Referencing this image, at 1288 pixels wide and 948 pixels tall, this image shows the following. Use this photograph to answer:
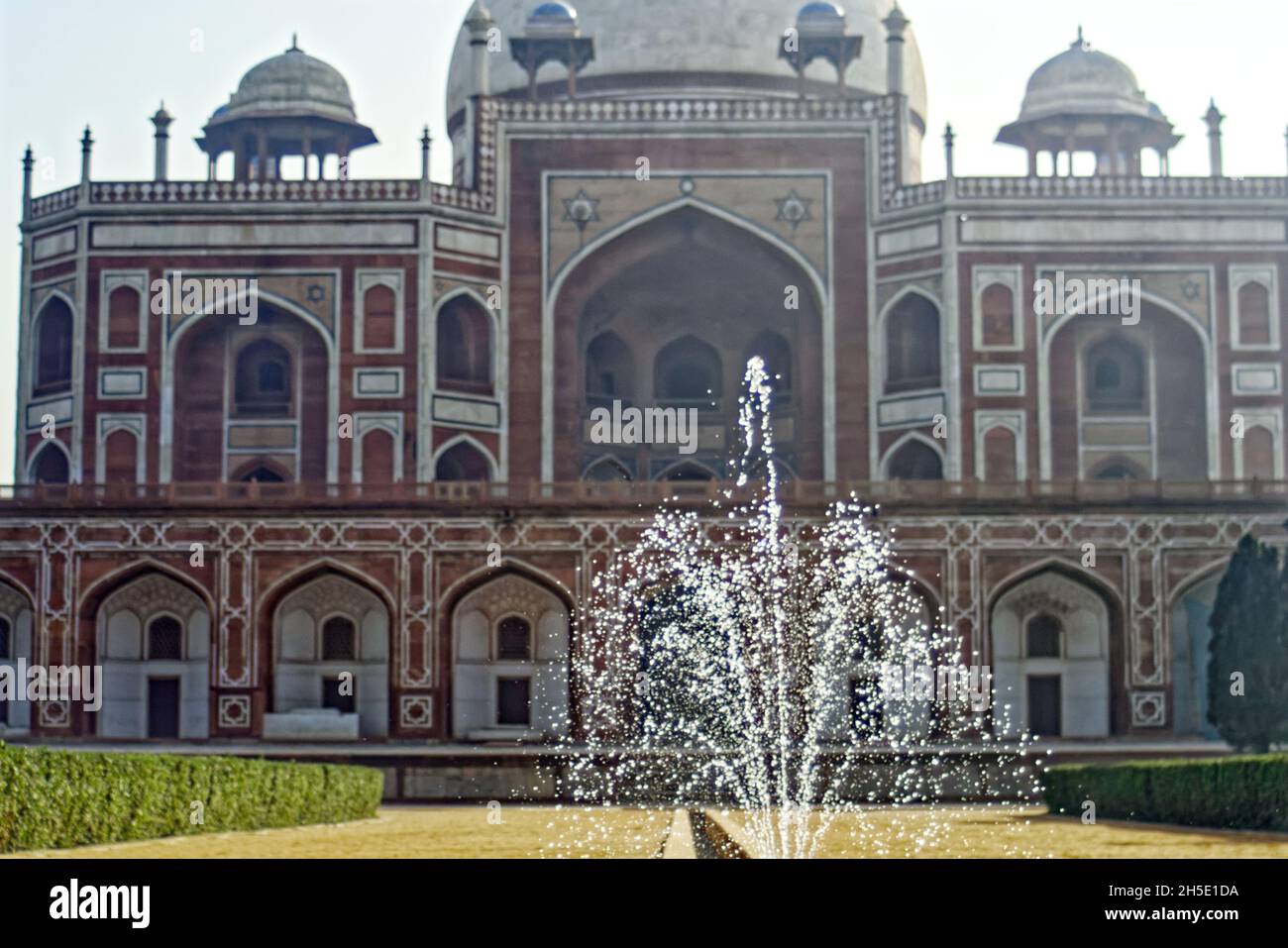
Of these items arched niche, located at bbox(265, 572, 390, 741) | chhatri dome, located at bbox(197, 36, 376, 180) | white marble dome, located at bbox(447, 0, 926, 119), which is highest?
white marble dome, located at bbox(447, 0, 926, 119)

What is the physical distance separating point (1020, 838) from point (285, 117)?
65.0ft

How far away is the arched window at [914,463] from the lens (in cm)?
2997

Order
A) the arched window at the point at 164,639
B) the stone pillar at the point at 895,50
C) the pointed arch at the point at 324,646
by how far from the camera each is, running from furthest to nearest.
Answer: the stone pillar at the point at 895,50
the arched window at the point at 164,639
the pointed arch at the point at 324,646

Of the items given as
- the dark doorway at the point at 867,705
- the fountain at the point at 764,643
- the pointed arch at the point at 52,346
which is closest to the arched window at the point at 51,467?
the pointed arch at the point at 52,346

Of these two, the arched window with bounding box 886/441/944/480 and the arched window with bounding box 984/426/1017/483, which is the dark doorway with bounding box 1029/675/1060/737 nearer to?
the arched window with bounding box 984/426/1017/483

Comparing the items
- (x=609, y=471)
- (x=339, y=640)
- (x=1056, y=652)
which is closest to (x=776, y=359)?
(x=609, y=471)

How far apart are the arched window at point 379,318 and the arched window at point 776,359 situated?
225 inches

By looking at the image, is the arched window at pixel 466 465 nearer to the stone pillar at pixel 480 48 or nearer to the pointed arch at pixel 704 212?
the pointed arch at pixel 704 212

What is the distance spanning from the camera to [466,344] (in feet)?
101

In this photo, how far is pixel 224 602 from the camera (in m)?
26.1

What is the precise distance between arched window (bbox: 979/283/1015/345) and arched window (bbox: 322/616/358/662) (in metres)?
9.62

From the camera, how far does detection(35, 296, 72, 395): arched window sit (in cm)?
3069

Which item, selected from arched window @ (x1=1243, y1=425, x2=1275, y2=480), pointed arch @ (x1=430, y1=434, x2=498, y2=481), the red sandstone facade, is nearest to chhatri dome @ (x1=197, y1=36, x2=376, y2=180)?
the red sandstone facade
